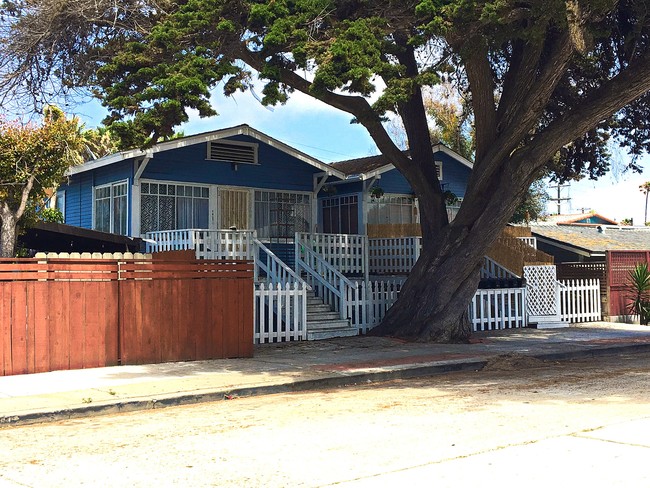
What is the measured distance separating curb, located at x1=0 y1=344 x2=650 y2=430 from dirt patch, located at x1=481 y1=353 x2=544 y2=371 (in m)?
0.21

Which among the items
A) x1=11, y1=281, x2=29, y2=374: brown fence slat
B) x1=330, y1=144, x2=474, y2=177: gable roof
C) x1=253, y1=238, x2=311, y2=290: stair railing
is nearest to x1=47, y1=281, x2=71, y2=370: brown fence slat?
x1=11, y1=281, x2=29, y2=374: brown fence slat

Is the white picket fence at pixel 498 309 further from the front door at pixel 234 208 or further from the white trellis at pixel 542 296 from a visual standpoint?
the front door at pixel 234 208

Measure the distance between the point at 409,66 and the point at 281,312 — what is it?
21.5 ft

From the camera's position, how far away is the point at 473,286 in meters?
17.5

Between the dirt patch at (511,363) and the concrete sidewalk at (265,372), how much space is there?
7.7 inches

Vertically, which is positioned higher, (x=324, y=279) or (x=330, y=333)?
(x=324, y=279)

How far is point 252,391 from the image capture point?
11172 mm

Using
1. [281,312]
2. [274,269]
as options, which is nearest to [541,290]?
[274,269]

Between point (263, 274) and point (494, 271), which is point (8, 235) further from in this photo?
point (494, 271)

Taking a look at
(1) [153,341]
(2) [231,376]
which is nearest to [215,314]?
(1) [153,341]

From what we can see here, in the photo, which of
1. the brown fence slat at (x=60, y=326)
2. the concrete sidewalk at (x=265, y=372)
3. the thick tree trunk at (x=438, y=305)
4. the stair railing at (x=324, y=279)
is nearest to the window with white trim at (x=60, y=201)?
the stair railing at (x=324, y=279)

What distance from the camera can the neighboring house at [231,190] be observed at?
21531 millimetres

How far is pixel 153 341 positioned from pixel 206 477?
25.4 ft

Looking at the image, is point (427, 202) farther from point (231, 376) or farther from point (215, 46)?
point (231, 376)
